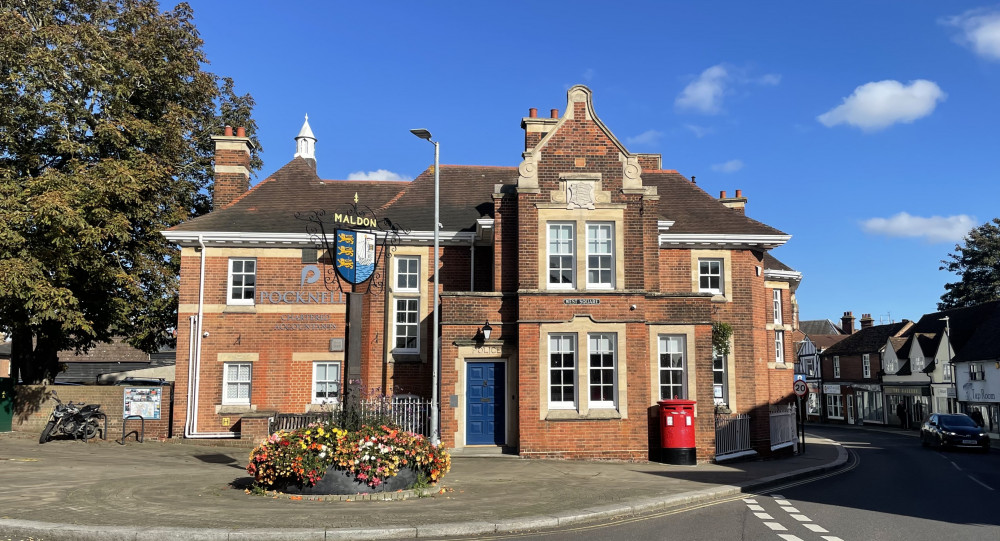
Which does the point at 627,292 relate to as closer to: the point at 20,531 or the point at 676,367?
the point at 676,367

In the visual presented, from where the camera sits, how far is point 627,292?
1781 centimetres

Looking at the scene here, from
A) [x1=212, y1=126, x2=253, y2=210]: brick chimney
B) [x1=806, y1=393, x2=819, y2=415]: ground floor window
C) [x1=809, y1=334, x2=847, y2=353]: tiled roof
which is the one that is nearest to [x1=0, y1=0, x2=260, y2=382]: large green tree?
[x1=212, y1=126, x2=253, y2=210]: brick chimney

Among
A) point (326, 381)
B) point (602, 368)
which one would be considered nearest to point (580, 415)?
point (602, 368)

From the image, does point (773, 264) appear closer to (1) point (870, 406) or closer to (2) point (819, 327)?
(1) point (870, 406)

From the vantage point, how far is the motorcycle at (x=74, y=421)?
20328 mm

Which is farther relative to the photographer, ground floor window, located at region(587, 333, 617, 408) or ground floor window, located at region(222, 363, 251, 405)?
ground floor window, located at region(222, 363, 251, 405)

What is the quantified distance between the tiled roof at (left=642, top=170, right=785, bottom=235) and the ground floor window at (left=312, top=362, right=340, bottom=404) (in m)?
10.7

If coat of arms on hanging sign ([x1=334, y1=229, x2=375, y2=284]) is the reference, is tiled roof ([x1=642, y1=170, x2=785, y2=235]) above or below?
above

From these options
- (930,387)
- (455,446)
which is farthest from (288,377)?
(930,387)

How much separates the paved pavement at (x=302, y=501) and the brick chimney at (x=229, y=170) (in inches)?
366

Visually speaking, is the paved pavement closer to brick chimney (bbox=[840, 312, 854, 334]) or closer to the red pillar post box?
the red pillar post box

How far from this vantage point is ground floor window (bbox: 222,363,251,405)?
2138 cm

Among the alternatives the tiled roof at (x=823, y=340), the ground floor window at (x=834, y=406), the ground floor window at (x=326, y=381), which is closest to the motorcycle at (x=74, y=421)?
the ground floor window at (x=326, y=381)

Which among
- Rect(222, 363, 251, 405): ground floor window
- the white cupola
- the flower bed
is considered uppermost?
the white cupola
